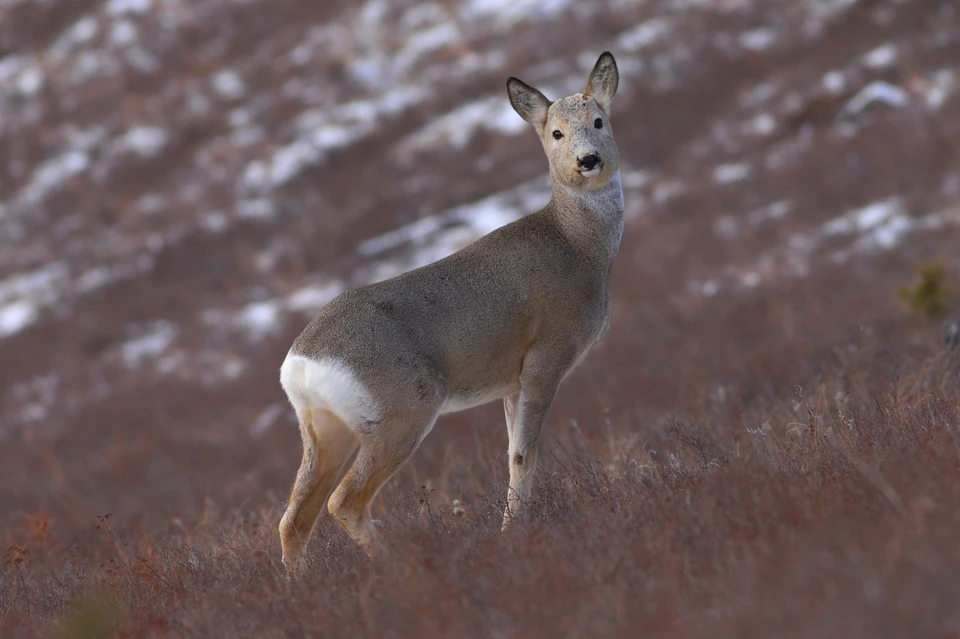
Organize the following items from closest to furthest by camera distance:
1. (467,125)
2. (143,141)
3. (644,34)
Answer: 1. (467,125)
2. (644,34)
3. (143,141)

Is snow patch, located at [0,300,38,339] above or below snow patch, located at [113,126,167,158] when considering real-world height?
below

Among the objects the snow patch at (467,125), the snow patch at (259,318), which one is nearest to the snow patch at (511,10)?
the snow patch at (467,125)

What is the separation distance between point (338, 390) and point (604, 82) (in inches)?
122

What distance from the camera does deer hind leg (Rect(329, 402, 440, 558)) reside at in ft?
22.3

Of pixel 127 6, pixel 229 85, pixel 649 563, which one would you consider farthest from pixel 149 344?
pixel 649 563

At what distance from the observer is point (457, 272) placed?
24.7ft

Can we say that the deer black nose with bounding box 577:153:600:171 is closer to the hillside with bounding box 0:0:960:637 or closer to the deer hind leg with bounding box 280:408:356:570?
the hillside with bounding box 0:0:960:637

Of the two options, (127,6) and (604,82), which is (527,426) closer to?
(604,82)

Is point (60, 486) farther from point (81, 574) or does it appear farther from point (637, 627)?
point (637, 627)

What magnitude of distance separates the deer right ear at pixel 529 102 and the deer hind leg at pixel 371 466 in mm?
2421

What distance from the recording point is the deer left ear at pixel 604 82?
834cm

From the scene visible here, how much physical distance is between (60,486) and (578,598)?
59.2 feet

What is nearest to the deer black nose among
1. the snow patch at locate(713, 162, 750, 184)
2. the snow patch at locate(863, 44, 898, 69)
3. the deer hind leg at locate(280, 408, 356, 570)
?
the deer hind leg at locate(280, 408, 356, 570)

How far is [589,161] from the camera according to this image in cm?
773
